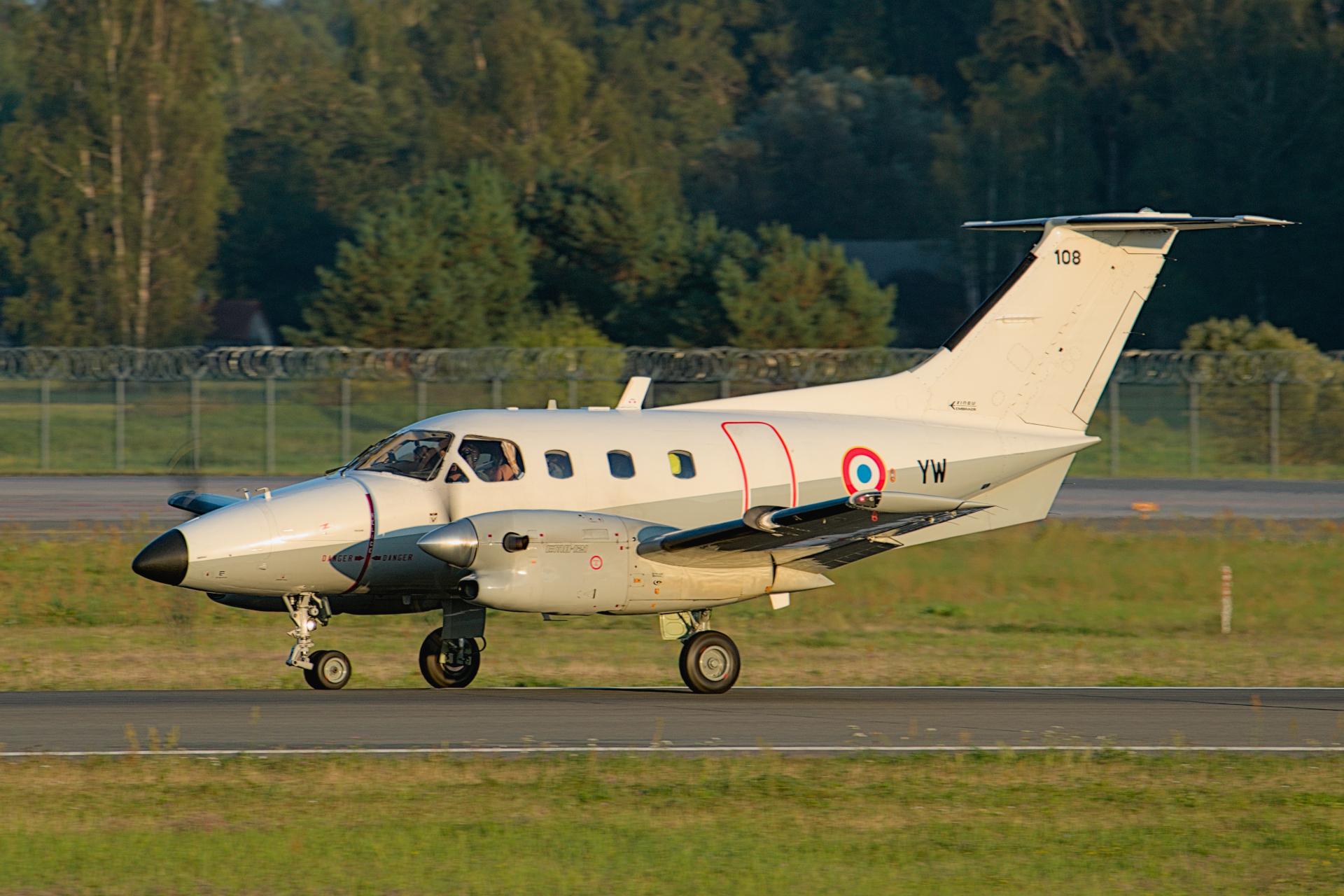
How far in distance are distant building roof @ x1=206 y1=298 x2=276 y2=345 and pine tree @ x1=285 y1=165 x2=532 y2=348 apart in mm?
25908

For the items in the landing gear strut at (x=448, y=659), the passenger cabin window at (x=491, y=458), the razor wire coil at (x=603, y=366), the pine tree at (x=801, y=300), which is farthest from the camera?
the pine tree at (x=801, y=300)

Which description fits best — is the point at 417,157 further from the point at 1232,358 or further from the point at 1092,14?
the point at 1232,358

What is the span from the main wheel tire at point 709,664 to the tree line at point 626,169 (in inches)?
1459

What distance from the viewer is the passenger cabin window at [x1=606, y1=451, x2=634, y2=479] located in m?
17.2

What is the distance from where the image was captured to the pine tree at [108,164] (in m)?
73.1

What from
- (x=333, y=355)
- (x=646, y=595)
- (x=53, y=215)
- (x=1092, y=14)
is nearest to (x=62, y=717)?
(x=646, y=595)

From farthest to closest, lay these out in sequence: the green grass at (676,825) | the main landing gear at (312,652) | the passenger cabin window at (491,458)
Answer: the passenger cabin window at (491,458) < the main landing gear at (312,652) < the green grass at (676,825)

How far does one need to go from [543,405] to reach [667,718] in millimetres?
29961

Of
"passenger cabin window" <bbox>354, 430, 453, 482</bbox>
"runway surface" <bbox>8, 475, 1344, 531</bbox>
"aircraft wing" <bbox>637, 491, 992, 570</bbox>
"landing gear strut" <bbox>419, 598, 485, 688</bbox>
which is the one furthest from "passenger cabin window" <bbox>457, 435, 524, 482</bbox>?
"runway surface" <bbox>8, 475, 1344, 531</bbox>

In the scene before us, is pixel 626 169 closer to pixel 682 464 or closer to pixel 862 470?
pixel 862 470

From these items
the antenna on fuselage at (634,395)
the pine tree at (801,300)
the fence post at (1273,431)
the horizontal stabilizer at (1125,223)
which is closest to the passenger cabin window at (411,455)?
the antenna on fuselage at (634,395)

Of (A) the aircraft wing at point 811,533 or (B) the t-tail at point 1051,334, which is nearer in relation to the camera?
(A) the aircraft wing at point 811,533

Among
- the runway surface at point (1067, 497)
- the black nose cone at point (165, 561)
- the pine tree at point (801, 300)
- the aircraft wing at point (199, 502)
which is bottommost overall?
the runway surface at point (1067, 497)

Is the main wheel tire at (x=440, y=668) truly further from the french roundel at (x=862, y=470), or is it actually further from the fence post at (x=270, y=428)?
the fence post at (x=270, y=428)
